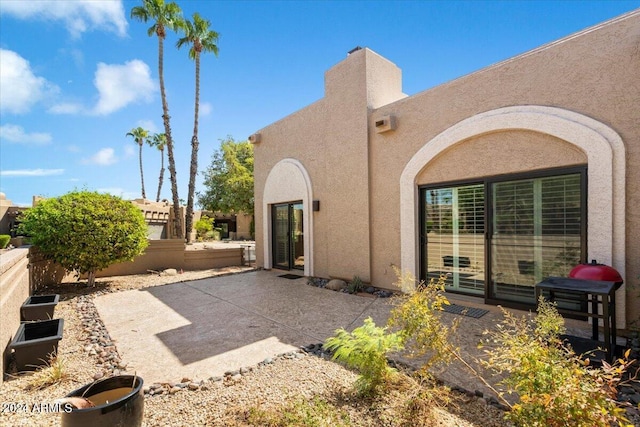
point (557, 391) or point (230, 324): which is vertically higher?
point (557, 391)

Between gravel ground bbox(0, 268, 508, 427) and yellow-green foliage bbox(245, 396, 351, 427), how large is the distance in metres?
0.09

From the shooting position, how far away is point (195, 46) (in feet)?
53.5

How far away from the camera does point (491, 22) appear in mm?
7578

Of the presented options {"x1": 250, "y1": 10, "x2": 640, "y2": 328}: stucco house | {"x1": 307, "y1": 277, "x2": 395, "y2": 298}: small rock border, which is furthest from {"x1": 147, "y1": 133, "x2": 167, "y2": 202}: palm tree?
{"x1": 307, "y1": 277, "x2": 395, "y2": 298}: small rock border

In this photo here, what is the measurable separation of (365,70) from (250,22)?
15.2 feet

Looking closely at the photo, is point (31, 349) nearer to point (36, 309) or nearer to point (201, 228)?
point (36, 309)

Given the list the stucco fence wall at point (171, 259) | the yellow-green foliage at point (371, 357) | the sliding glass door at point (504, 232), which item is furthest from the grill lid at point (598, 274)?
the stucco fence wall at point (171, 259)

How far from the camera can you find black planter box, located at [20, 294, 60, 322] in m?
5.15

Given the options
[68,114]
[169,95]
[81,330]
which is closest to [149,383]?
[81,330]

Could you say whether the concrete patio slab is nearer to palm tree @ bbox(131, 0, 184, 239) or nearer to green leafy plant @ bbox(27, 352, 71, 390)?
green leafy plant @ bbox(27, 352, 71, 390)

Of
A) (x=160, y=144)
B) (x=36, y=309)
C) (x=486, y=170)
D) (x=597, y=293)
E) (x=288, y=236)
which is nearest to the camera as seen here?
(x=597, y=293)

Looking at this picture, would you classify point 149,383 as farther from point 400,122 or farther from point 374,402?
point 400,122

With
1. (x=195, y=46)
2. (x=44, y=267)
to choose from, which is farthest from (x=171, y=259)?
(x=195, y=46)

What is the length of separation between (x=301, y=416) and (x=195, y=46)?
18.9 metres
